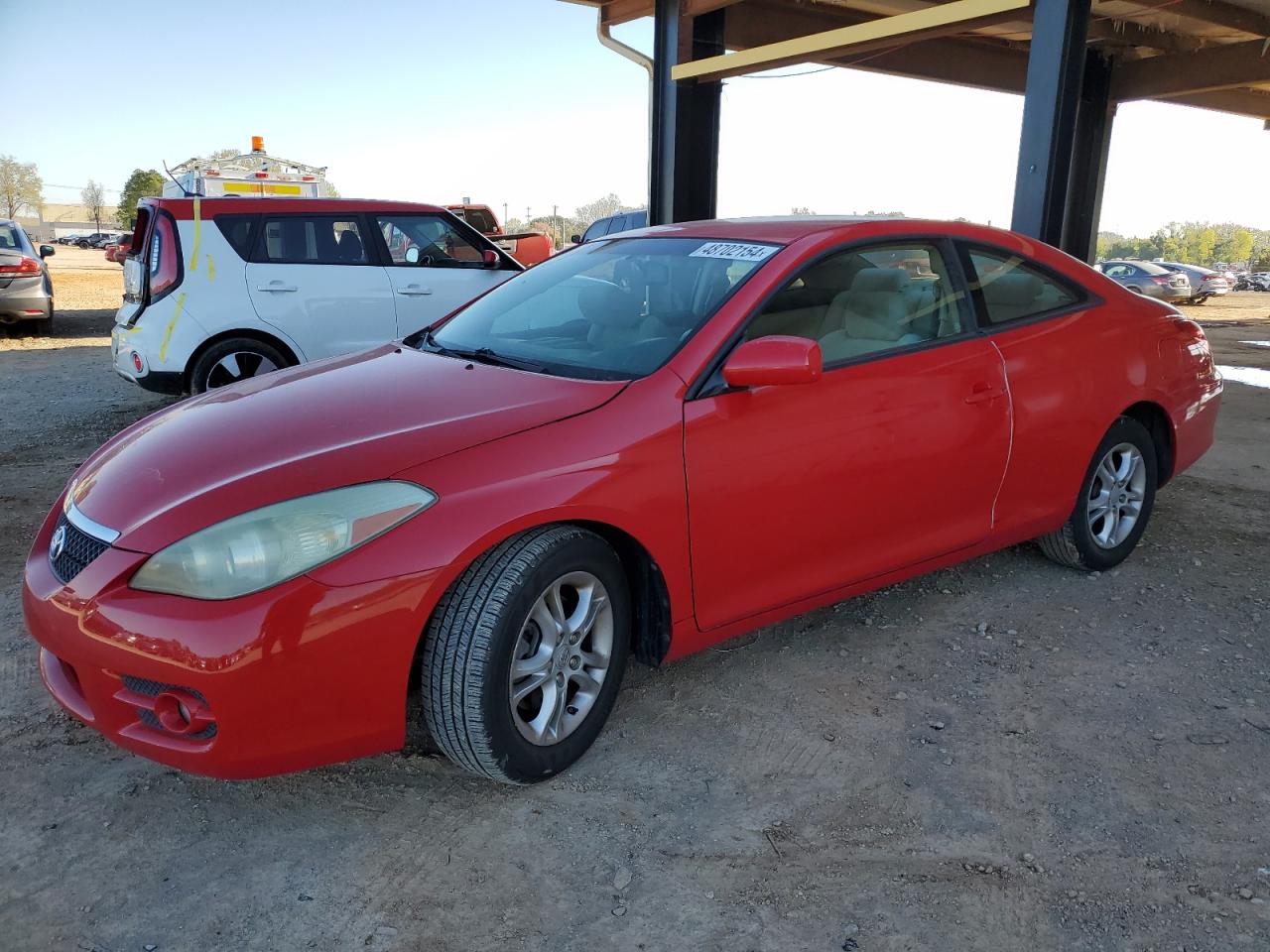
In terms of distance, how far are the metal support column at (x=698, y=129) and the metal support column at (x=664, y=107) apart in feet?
0.24

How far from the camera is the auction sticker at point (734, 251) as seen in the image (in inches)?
124

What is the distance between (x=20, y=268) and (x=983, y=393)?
1179cm

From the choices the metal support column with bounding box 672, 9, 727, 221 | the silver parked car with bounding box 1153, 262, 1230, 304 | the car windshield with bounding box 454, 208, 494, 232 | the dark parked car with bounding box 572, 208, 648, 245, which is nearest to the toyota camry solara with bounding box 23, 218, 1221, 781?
the metal support column with bounding box 672, 9, 727, 221

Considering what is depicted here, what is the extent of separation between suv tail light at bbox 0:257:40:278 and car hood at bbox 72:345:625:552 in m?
10.2

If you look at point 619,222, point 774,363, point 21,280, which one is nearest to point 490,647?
point 774,363

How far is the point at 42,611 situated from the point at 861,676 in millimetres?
2401

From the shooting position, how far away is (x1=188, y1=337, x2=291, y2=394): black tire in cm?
643

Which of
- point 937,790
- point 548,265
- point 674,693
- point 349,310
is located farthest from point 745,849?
point 349,310

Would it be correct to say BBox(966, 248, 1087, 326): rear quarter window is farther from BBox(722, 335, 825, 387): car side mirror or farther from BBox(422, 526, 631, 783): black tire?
BBox(422, 526, 631, 783): black tire

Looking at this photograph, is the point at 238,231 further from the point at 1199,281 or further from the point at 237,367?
the point at 1199,281

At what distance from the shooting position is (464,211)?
17000mm

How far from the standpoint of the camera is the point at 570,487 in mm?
2480

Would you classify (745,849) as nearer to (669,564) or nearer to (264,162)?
(669,564)

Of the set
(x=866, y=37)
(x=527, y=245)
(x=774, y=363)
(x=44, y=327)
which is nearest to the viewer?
(x=774, y=363)
